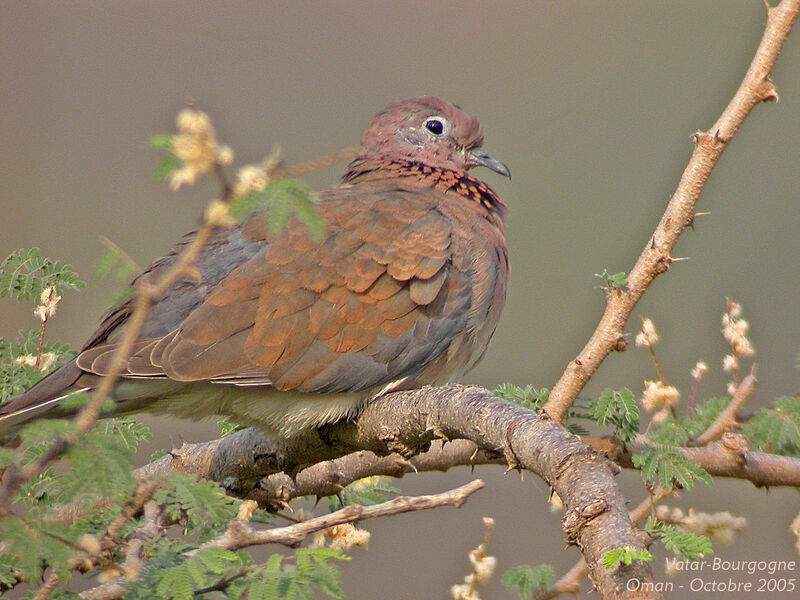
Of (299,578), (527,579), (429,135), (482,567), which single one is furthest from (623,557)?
(429,135)

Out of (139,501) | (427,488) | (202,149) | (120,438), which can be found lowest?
(427,488)

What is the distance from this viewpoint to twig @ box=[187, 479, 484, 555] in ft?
5.72

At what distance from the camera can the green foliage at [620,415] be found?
94.8 inches

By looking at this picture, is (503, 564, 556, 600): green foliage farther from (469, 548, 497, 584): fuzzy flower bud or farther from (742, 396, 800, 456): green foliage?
(742, 396, 800, 456): green foliage

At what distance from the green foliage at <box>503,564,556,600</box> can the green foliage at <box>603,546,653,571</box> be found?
91 centimetres

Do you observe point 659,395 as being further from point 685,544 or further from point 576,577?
point 685,544

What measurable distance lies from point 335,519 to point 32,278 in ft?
4.71

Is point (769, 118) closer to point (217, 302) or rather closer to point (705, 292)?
point (705, 292)

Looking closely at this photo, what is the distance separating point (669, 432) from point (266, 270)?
1.26 metres

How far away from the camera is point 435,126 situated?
13.8 feet

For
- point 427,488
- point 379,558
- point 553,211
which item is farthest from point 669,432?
point 553,211

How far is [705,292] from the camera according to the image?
6.52 metres

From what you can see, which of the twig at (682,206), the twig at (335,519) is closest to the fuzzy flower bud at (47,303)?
the twig at (335,519)

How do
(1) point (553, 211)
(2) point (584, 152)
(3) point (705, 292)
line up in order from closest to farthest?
(3) point (705, 292)
(1) point (553, 211)
(2) point (584, 152)
